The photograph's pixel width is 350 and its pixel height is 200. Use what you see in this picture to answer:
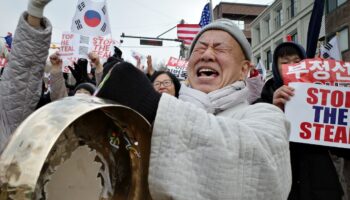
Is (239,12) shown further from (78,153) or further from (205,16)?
(78,153)

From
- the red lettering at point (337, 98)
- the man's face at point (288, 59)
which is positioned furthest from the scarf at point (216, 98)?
the man's face at point (288, 59)

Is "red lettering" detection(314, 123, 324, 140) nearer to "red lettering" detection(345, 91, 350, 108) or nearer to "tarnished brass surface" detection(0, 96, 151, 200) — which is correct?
"red lettering" detection(345, 91, 350, 108)

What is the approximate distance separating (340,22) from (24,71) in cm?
2869

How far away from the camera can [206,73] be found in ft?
5.40

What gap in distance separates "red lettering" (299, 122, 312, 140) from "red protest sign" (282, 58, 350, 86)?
0.29 meters

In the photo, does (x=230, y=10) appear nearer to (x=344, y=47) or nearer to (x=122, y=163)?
(x=344, y=47)

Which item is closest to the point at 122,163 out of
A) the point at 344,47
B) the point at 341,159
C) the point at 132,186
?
the point at 132,186

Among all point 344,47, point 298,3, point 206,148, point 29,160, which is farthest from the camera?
point 298,3

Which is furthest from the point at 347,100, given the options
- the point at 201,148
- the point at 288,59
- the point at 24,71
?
the point at 201,148

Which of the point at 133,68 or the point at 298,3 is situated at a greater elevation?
the point at 298,3

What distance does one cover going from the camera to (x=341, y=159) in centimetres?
299

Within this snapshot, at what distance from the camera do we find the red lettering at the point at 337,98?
9.50ft

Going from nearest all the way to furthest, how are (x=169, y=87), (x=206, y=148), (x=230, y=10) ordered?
1. (x=206, y=148)
2. (x=169, y=87)
3. (x=230, y=10)

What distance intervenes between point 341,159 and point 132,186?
2.43m
